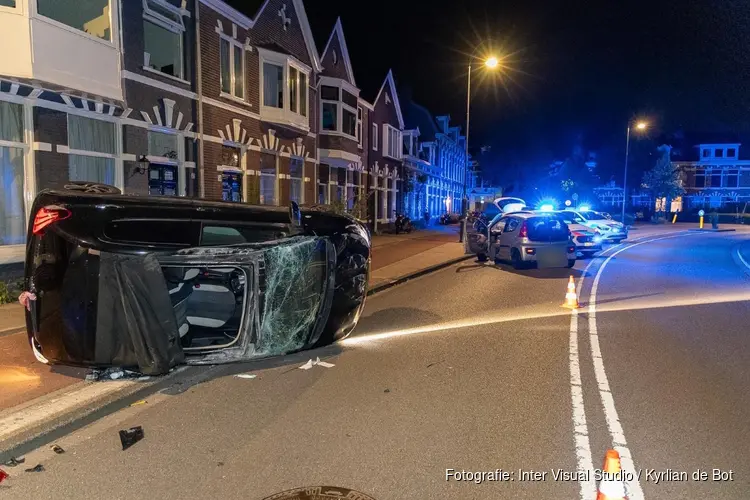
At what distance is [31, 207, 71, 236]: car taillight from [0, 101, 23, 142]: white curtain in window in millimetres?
6788

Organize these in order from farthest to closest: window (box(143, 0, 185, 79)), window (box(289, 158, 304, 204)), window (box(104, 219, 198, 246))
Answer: window (box(289, 158, 304, 204)) → window (box(143, 0, 185, 79)) → window (box(104, 219, 198, 246))

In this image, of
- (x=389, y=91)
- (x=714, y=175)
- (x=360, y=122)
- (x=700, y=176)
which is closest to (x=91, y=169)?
(x=360, y=122)

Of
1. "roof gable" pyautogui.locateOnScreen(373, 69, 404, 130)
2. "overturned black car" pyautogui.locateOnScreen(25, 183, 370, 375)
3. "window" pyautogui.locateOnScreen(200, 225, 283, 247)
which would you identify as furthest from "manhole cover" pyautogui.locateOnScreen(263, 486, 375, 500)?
"roof gable" pyautogui.locateOnScreen(373, 69, 404, 130)

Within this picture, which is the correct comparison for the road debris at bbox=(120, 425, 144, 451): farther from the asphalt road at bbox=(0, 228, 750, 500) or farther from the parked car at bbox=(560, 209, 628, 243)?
the parked car at bbox=(560, 209, 628, 243)

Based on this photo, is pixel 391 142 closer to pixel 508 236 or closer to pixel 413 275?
pixel 508 236

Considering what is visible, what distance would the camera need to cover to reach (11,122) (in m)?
10.5

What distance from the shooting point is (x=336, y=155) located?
80.8ft

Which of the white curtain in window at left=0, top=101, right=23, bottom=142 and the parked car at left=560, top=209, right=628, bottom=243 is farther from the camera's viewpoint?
the parked car at left=560, top=209, right=628, bottom=243

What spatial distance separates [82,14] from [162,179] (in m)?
4.61

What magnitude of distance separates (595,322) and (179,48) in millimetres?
13604

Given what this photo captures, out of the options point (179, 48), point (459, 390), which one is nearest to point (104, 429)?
point (459, 390)

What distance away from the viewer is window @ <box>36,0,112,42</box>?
10.6 metres

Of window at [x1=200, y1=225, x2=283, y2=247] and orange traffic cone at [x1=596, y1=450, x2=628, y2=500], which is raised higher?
window at [x1=200, y1=225, x2=283, y2=247]

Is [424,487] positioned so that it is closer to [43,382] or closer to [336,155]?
[43,382]
